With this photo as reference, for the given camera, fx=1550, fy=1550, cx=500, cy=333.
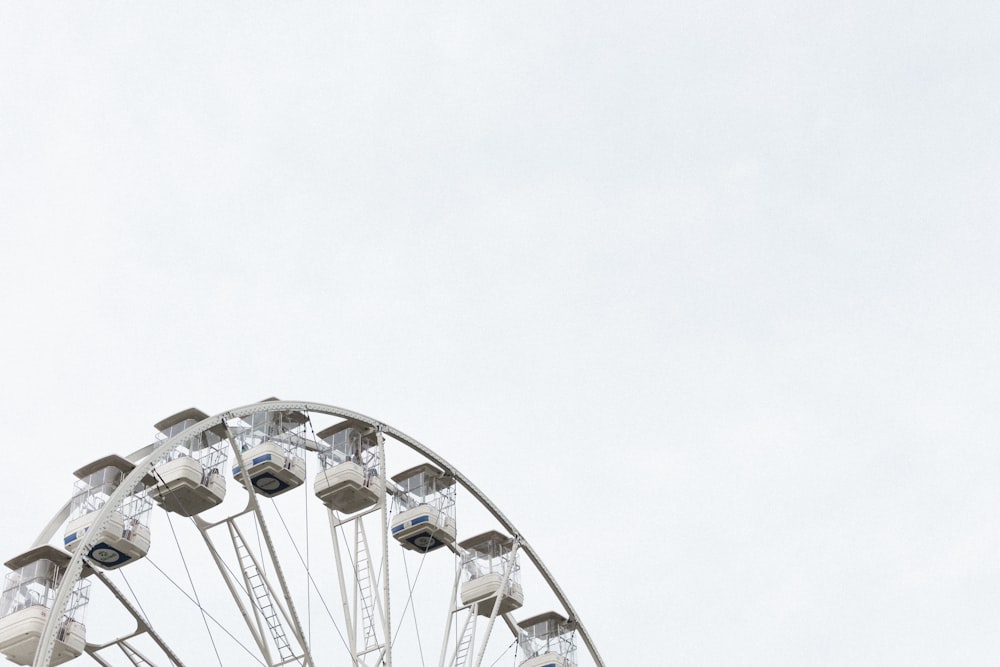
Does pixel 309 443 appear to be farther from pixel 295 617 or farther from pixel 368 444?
pixel 295 617

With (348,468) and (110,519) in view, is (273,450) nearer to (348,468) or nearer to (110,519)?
(348,468)

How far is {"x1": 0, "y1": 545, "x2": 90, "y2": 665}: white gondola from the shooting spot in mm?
23438

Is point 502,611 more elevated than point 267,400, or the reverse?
point 267,400

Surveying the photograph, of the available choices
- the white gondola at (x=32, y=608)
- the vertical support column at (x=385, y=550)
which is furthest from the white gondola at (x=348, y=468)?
the white gondola at (x=32, y=608)

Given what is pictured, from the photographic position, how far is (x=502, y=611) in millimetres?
32000

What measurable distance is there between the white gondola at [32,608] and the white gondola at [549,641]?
11045 millimetres

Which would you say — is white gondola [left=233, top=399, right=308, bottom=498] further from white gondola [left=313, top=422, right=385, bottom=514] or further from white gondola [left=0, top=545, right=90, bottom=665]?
white gondola [left=0, top=545, right=90, bottom=665]

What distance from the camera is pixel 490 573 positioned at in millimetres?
31688

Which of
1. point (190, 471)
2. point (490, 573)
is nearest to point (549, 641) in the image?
point (490, 573)

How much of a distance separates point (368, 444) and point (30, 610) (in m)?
8.63

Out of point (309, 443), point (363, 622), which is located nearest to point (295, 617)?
point (363, 622)

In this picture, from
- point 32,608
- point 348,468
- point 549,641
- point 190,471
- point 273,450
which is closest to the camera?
point 32,608

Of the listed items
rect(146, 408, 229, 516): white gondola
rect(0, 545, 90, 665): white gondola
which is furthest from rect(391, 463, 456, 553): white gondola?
rect(0, 545, 90, 665): white gondola

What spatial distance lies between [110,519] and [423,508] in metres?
8.21
